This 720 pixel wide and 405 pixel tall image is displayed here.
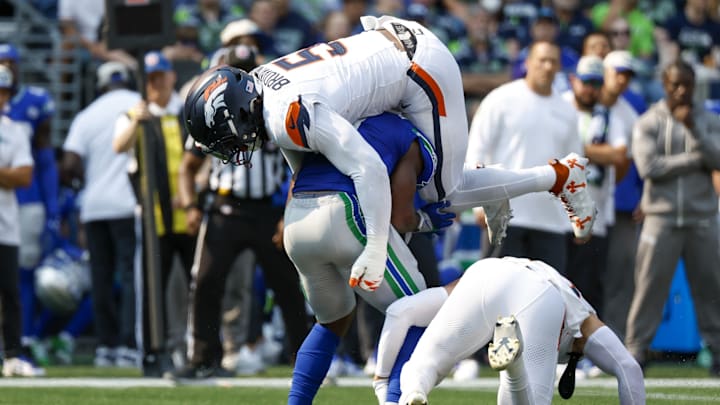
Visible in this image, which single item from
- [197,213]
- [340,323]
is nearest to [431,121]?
[340,323]

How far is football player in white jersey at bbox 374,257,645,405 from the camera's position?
5449 millimetres

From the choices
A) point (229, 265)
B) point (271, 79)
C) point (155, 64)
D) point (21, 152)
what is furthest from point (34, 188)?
point (271, 79)

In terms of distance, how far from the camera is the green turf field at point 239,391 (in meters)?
6.92

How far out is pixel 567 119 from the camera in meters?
10.1

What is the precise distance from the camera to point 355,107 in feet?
19.8

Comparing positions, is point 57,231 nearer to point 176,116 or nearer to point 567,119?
point 176,116

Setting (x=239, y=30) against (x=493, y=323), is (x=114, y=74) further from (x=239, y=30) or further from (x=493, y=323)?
(x=493, y=323)

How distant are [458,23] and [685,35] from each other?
242cm

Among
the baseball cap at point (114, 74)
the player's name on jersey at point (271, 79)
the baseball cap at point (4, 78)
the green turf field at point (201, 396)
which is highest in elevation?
the player's name on jersey at point (271, 79)

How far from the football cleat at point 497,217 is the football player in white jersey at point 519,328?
124cm

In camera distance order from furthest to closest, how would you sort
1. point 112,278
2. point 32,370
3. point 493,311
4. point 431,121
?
point 112,278
point 32,370
point 431,121
point 493,311

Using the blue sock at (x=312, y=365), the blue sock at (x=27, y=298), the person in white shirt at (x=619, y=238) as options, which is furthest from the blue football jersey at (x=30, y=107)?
the blue sock at (x=312, y=365)

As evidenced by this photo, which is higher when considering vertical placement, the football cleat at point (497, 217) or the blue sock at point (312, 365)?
the football cleat at point (497, 217)

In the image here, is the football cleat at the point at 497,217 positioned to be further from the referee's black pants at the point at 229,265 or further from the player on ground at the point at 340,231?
the referee's black pants at the point at 229,265
